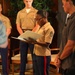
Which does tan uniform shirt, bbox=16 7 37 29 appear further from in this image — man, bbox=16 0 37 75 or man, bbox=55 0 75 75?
man, bbox=55 0 75 75

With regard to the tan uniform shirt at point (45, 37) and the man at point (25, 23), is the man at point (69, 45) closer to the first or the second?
the tan uniform shirt at point (45, 37)

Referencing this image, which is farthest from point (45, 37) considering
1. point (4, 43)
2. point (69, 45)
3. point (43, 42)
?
point (4, 43)

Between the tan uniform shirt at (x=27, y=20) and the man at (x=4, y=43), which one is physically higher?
the tan uniform shirt at (x=27, y=20)

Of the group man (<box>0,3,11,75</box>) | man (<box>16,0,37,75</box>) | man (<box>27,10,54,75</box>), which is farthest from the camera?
man (<box>16,0,37,75</box>)

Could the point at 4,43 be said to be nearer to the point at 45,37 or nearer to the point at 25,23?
the point at 25,23

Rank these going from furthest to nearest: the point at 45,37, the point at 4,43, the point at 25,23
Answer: the point at 25,23, the point at 4,43, the point at 45,37

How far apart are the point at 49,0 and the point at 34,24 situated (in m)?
1.38

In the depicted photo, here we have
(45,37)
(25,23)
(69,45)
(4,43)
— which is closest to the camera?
(69,45)

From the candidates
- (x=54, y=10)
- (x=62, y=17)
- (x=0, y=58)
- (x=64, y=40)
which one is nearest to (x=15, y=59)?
(x=0, y=58)

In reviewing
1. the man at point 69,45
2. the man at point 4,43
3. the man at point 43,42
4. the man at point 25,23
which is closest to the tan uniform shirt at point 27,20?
the man at point 25,23

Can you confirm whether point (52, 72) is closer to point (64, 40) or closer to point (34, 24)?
point (34, 24)

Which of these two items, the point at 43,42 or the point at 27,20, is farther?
the point at 27,20

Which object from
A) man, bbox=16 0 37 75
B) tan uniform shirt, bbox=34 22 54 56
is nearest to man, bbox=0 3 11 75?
man, bbox=16 0 37 75

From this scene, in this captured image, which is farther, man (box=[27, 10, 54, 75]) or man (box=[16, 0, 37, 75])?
man (box=[16, 0, 37, 75])
